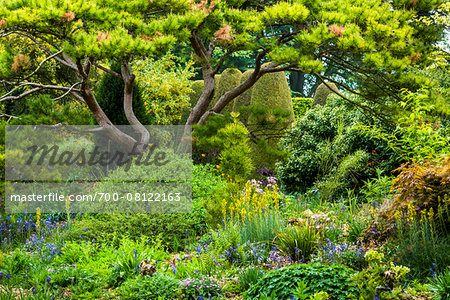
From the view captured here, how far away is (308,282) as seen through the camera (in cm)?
272

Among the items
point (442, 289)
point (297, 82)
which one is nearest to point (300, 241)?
point (442, 289)

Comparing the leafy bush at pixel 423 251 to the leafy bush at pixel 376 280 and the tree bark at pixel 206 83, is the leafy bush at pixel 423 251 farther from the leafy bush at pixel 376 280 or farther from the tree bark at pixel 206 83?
the tree bark at pixel 206 83

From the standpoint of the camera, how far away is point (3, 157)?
5.62 m

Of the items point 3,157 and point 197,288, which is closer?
point 197,288

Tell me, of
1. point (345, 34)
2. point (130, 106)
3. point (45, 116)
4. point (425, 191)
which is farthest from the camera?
point (130, 106)

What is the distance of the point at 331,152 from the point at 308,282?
15.6 ft

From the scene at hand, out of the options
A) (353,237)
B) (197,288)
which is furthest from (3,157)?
(353,237)

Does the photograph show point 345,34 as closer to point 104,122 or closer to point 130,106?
point 130,106

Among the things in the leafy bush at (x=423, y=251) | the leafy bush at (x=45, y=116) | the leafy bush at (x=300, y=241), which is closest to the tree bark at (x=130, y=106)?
the leafy bush at (x=45, y=116)

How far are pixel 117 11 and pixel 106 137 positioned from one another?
8.97 ft

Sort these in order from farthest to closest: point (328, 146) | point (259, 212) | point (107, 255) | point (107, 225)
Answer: point (328, 146), point (107, 225), point (259, 212), point (107, 255)

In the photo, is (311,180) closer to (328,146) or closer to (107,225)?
(328,146)

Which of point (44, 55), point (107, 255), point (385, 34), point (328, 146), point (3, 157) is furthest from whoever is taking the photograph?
point (44, 55)

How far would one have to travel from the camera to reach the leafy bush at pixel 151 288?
2989 millimetres
